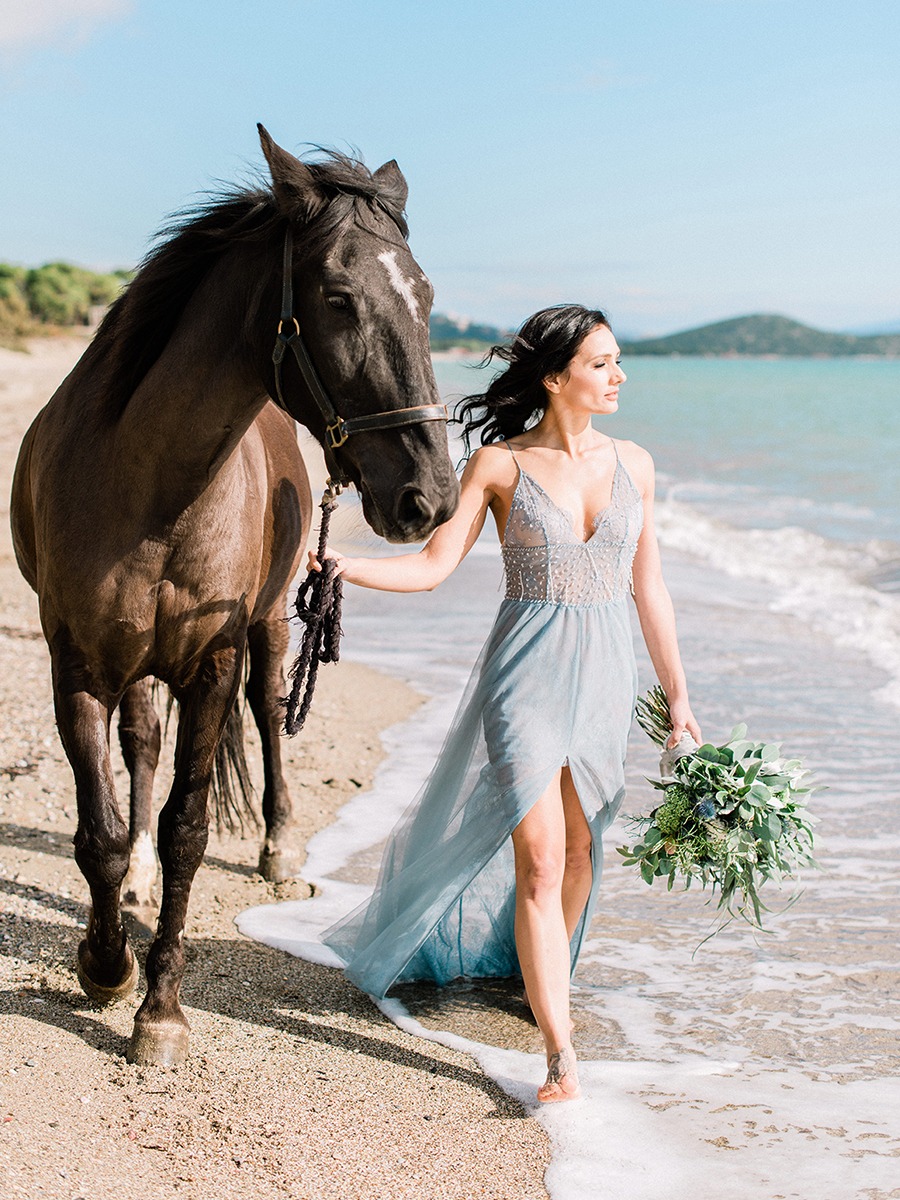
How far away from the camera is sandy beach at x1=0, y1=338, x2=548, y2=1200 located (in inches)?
113

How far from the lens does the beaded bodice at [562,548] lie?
12.1 ft

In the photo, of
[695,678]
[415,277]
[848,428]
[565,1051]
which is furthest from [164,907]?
[848,428]

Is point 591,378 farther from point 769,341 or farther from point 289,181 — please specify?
point 769,341

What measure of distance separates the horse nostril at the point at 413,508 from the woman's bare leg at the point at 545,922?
1.06 m

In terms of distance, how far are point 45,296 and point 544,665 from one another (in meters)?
64.5

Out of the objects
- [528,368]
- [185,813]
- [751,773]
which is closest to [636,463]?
[528,368]

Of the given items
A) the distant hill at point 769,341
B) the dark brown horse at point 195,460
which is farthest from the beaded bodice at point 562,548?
the distant hill at point 769,341

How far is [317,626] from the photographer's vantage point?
3.23 meters

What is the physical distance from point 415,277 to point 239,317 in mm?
531

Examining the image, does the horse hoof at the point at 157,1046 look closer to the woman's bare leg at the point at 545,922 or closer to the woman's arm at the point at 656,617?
the woman's bare leg at the point at 545,922

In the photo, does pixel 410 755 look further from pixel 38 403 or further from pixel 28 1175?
pixel 38 403

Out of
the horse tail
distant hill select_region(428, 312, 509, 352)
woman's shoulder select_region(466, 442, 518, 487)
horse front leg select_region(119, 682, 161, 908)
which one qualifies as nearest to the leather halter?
woman's shoulder select_region(466, 442, 518, 487)

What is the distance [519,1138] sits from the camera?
3.17 meters

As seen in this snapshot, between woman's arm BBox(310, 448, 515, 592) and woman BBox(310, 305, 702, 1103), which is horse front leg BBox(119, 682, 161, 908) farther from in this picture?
woman's arm BBox(310, 448, 515, 592)
